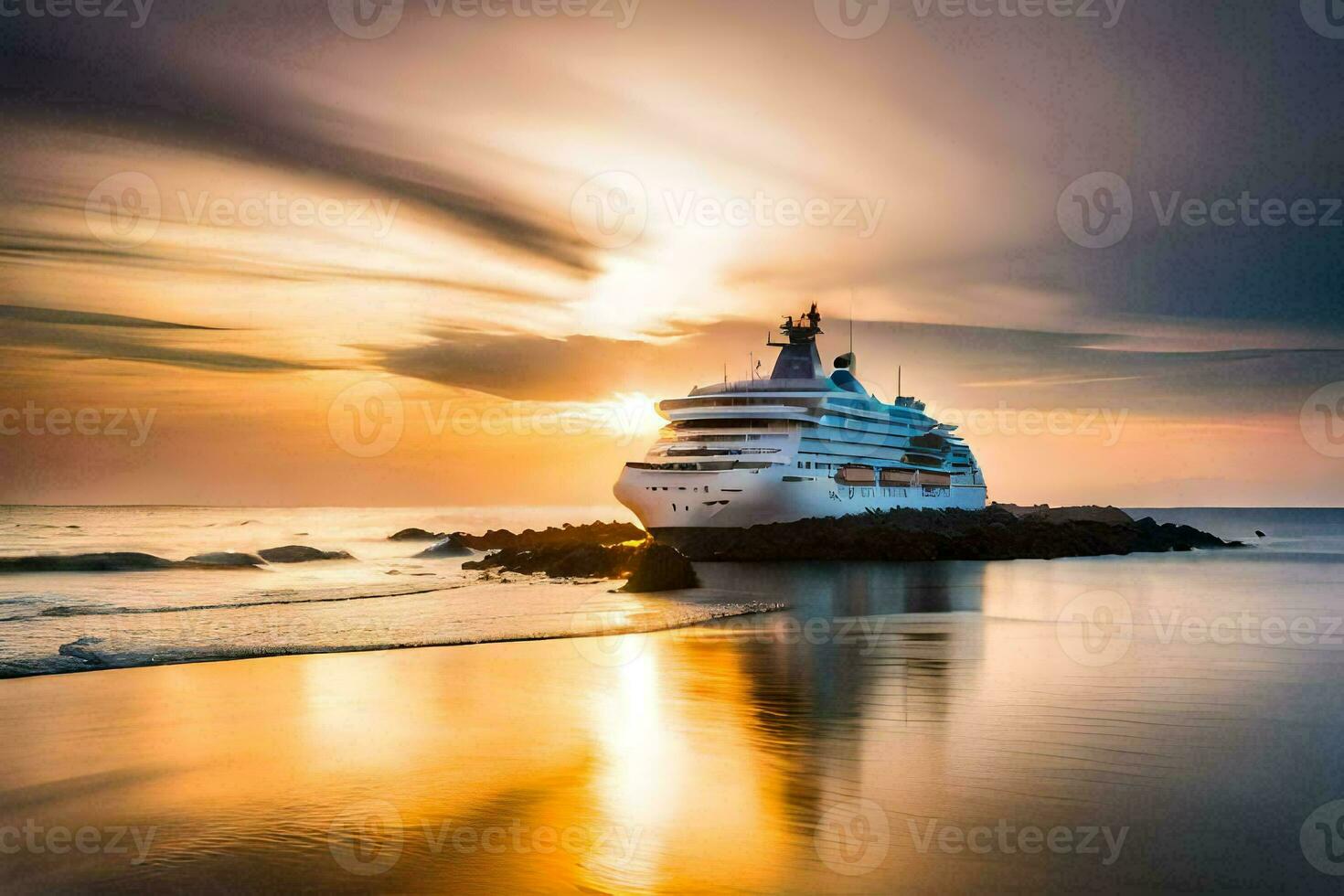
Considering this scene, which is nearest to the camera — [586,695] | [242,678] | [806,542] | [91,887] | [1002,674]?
[91,887]

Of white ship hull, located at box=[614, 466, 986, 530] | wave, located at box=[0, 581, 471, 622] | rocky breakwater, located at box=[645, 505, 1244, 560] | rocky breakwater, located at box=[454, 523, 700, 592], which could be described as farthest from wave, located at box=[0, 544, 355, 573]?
rocky breakwater, located at box=[645, 505, 1244, 560]

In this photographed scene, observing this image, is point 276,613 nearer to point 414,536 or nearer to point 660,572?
point 660,572

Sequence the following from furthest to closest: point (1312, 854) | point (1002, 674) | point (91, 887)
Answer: point (1002, 674), point (1312, 854), point (91, 887)

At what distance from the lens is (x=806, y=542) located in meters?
51.6

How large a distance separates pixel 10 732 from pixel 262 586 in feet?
67.7

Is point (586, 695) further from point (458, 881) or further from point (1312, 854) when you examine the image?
point (1312, 854)

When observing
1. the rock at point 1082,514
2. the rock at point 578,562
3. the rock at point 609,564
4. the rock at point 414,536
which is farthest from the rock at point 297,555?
the rock at point 1082,514

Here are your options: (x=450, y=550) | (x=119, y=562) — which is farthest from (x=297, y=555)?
(x=450, y=550)

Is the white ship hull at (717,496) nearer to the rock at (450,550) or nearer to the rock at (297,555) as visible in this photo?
the rock at (450,550)

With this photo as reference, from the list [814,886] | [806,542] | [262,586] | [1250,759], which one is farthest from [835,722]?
[806,542]

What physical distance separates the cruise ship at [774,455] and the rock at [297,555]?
15916 mm

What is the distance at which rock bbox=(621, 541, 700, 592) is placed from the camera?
98.6 feet

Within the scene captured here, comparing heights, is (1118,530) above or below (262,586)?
above

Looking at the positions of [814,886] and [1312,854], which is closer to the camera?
[814,886]
